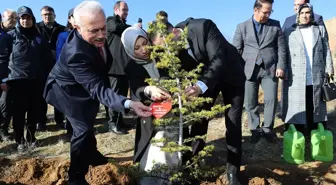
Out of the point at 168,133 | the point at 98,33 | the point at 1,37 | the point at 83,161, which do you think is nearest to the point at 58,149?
the point at 1,37

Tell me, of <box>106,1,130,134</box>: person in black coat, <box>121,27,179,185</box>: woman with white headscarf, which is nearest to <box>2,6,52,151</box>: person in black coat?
<box>106,1,130,134</box>: person in black coat

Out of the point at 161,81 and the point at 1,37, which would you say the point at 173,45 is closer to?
the point at 161,81

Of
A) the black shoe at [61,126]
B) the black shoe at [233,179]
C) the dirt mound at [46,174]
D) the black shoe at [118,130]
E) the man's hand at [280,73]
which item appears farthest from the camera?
the black shoe at [61,126]

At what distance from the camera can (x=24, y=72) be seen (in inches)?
203

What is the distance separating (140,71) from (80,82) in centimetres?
60

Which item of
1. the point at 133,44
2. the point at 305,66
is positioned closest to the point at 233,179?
the point at 133,44

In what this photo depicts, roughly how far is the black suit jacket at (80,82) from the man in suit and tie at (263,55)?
2.37 meters

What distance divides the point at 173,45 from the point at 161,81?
28cm

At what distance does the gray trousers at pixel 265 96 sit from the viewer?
509 cm

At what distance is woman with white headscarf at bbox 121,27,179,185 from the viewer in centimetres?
303

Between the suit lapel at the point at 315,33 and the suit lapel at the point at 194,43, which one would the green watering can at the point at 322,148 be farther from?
the suit lapel at the point at 194,43

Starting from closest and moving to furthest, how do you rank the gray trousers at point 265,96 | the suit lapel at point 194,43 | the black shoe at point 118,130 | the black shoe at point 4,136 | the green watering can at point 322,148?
1. the suit lapel at point 194,43
2. the green watering can at point 322,148
3. the gray trousers at point 265,96
4. the black shoe at point 4,136
5. the black shoe at point 118,130

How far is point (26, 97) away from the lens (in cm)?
523

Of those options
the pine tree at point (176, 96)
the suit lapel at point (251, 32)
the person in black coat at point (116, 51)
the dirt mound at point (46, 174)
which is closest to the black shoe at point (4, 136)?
the person in black coat at point (116, 51)
